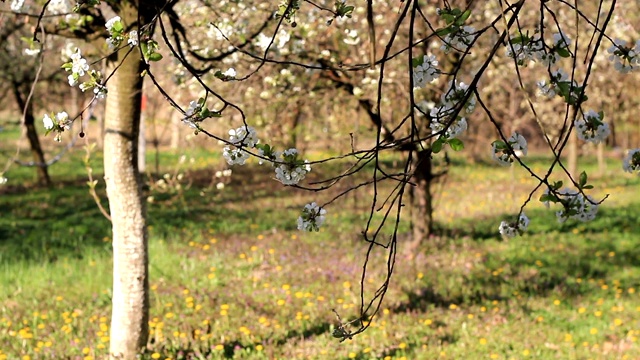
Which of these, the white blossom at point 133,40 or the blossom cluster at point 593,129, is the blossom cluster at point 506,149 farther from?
the white blossom at point 133,40

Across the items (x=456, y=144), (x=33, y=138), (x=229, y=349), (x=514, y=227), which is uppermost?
(x=33, y=138)

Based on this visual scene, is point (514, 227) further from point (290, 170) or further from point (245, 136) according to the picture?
point (245, 136)

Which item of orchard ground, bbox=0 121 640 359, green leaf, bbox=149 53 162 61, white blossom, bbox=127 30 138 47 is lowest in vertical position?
orchard ground, bbox=0 121 640 359

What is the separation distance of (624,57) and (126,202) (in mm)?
3106

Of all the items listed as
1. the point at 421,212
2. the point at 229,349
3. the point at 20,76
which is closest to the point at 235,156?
the point at 229,349

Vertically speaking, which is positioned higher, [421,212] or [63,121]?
[63,121]

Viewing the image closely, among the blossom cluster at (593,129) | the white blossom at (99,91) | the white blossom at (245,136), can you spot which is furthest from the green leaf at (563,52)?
Result: the white blossom at (99,91)

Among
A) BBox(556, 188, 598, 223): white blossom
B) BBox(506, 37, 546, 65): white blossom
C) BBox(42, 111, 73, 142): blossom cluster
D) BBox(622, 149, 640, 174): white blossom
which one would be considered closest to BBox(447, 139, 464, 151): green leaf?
BBox(556, 188, 598, 223): white blossom

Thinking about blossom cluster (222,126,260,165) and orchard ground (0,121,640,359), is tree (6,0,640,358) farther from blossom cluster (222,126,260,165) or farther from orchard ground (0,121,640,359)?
orchard ground (0,121,640,359)

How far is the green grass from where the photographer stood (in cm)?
511

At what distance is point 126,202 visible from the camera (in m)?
4.38

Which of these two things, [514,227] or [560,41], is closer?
[560,41]

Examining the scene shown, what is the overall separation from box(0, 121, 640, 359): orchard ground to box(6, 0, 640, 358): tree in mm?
522

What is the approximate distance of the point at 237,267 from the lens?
7.58 meters
